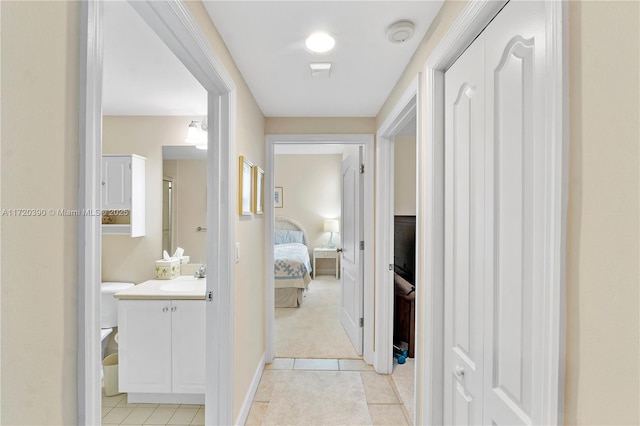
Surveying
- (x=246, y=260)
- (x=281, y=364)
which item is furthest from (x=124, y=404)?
(x=246, y=260)

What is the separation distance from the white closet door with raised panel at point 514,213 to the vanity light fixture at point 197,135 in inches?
92.4

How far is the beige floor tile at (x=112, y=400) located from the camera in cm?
234

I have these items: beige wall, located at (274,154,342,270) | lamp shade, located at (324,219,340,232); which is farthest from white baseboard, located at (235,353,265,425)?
beige wall, located at (274,154,342,270)

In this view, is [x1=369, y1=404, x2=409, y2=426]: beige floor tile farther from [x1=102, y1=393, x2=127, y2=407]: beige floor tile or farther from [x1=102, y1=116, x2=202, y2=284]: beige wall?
[x1=102, y1=116, x2=202, y2=284]: beige wall

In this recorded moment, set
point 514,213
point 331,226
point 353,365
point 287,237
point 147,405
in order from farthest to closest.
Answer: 1. point 331,226
2. point 287,237
3. point 353,365
4. point 147,405
5. point 514,213

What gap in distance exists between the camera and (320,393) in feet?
8.11

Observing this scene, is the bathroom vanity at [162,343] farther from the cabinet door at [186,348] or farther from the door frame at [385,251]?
the door frame at [385,251]

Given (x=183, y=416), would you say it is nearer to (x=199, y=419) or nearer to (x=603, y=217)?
(x=199, y=419)

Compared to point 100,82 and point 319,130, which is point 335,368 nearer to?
point 319,130

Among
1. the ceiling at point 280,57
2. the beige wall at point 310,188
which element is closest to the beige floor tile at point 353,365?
the ceiling at point 280,57

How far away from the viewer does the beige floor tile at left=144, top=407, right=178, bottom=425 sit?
2.17 meters

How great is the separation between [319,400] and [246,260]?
1.19 metres

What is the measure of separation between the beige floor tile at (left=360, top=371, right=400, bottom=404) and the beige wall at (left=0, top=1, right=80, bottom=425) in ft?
7.28

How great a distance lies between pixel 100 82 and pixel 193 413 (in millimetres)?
2350
